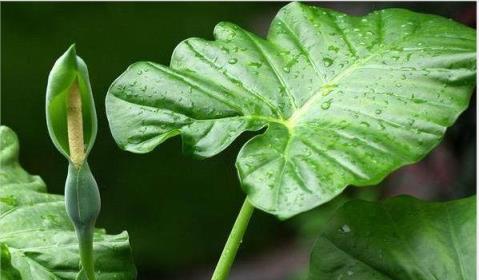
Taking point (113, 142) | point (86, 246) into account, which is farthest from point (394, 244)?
point (113, 142)

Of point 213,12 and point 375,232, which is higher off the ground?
point 375,232

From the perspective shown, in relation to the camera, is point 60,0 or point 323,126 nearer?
point 323,126

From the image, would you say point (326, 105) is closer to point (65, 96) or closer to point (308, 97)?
point (308, 97)

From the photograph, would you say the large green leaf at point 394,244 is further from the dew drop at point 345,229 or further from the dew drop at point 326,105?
the dew drop at point 326,105

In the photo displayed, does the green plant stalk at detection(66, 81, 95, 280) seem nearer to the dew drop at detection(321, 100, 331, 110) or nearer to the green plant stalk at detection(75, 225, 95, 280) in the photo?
the green plant stalk at detection(75, 225, 95, 280)

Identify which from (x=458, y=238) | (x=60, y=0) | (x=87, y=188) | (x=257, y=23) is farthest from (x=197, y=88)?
(x=257, y=23)

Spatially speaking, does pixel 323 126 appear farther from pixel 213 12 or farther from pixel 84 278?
pixel 213 12

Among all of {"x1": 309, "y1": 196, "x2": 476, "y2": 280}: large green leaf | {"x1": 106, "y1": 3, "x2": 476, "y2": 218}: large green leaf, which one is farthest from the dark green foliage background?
{"x1": 309, "y1": 196, "x2": 476, "y2": 280}: large green leaf
